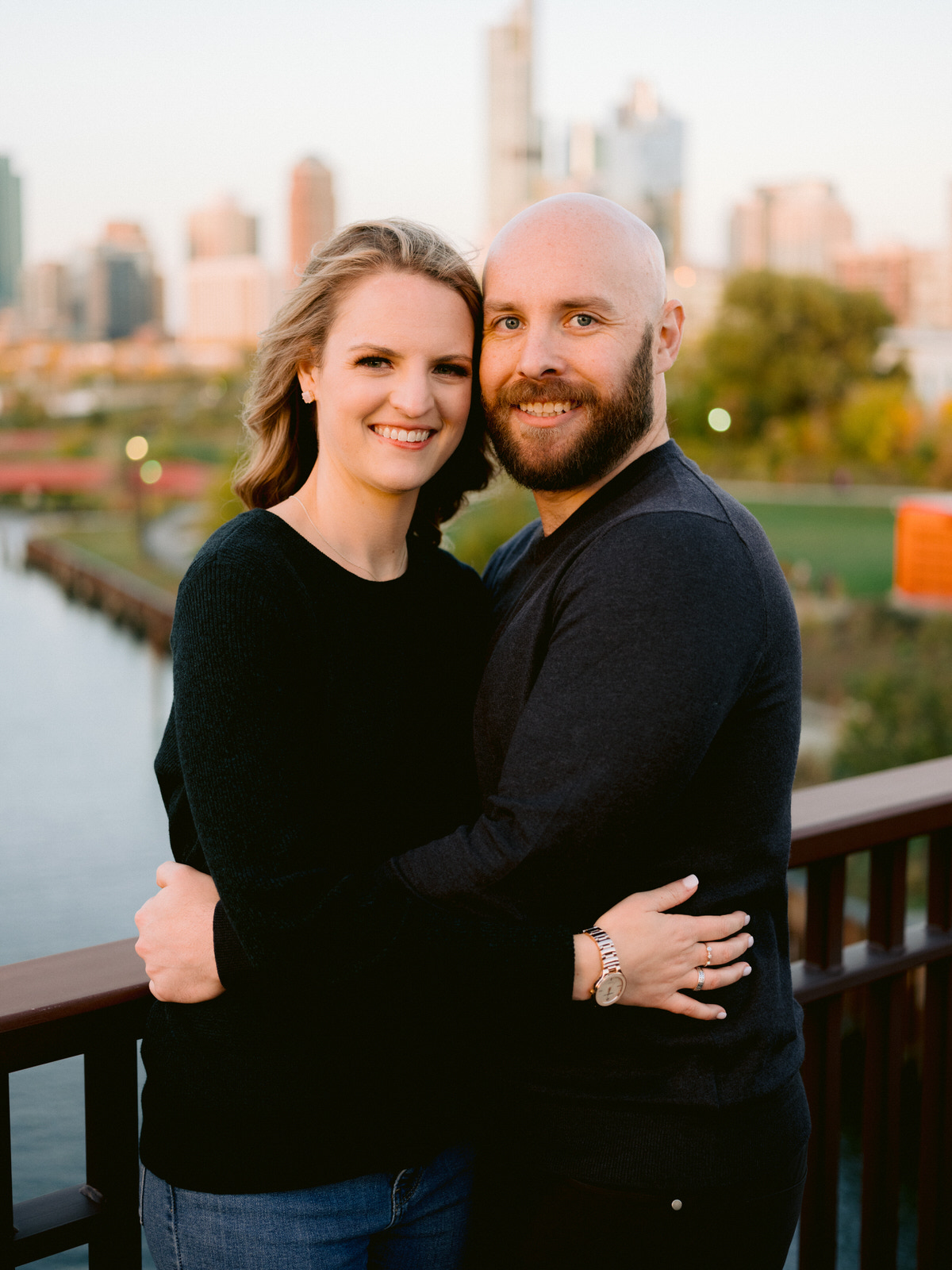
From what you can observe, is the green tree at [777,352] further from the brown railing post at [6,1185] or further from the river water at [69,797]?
the brown railing post at [6,1185]

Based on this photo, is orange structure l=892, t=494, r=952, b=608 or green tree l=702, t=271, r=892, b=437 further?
green tree l=702, t=271, r=892, b=437

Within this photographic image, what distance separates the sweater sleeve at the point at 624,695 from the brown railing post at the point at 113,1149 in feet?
1.08

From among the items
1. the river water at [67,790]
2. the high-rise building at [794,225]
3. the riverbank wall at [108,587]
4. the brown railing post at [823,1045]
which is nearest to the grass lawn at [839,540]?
the riverbank wall at [108,587]

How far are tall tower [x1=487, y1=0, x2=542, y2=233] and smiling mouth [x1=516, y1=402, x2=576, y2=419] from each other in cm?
10693

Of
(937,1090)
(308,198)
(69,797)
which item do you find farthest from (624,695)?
(308,198)

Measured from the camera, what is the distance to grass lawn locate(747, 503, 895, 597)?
30766 mm

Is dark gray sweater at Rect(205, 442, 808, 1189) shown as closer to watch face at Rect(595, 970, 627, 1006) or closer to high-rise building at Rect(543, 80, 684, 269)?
watch face at Rect(595, 970, 627, 1006)

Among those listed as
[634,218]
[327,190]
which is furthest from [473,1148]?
[327,190]

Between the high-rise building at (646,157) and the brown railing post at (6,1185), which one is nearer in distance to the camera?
the brown railing post at (6,1185)

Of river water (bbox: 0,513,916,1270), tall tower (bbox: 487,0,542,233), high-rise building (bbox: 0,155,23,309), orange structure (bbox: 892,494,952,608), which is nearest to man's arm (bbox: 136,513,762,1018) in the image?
river water (bbox: 0,513,916,1270)

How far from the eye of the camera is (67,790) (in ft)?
82.2

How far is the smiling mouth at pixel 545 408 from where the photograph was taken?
1359 millimetres

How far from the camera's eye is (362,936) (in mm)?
1115

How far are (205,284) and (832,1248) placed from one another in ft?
268
